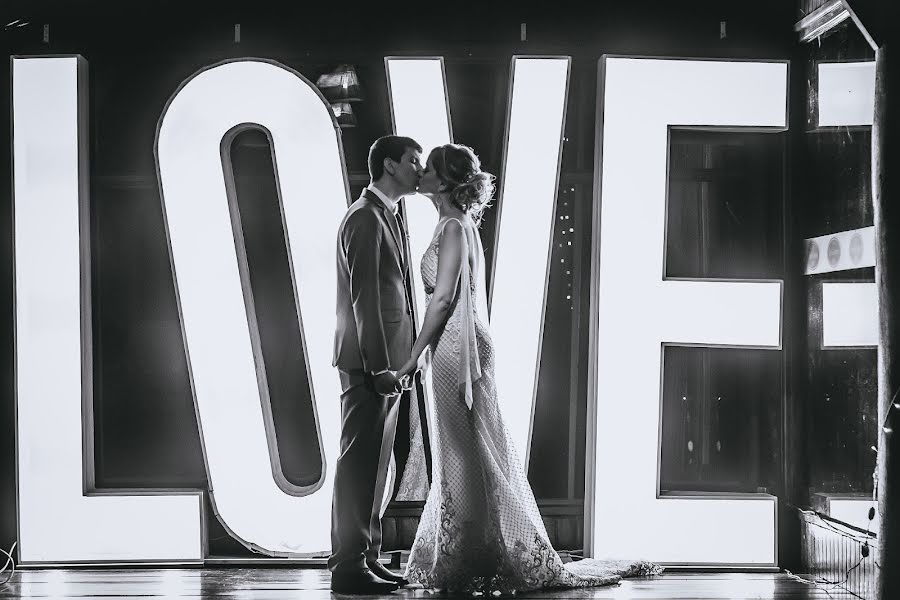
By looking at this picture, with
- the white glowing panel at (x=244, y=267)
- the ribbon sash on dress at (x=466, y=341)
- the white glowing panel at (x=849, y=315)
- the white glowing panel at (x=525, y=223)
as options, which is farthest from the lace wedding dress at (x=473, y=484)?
the white glowing panel at (x=849, y=315)

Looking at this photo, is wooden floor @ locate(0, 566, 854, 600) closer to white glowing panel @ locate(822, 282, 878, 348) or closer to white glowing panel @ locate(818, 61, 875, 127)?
white glowing panel @ locate(822, 282, 878, 348)

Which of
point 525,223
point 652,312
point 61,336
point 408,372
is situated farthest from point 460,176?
point 61,336

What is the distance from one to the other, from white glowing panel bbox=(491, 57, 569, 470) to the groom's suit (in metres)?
0.77

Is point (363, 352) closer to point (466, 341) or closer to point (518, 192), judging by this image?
point (466, 341)

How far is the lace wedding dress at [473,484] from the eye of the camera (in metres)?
3.70

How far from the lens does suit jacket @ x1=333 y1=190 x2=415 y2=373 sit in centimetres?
365

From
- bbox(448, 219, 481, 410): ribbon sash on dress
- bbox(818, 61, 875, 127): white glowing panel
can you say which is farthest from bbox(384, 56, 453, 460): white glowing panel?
bbox(818, 61, 875, 127): white glowing panel

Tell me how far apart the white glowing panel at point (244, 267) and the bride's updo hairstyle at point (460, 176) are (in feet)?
2.39

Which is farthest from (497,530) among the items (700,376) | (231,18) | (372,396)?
(231,18)

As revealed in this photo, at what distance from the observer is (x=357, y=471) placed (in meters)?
3.71

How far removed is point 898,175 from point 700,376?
1564 mm

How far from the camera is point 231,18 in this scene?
4547mm

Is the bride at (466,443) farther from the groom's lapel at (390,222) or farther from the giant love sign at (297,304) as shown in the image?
the giant love sign at (297,304)

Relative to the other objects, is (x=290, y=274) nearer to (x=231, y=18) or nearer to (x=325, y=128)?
(x=325, y=128)
